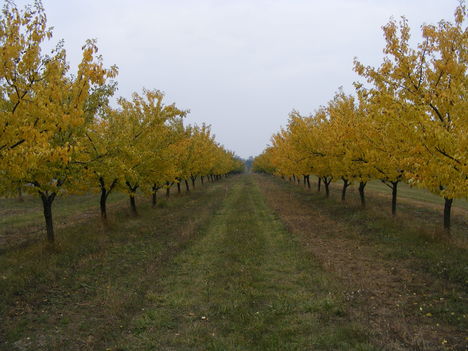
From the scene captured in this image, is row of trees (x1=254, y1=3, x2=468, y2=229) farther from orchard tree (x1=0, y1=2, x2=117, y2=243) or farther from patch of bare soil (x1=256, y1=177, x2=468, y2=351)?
orchard tree (x1=0, y1=2, x2=117, y2=243)

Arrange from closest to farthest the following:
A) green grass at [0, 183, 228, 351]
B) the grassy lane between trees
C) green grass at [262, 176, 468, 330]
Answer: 1. the grassy lane between trees
2. green grass at [0, 183, 228, 351]
3. green grass at [262, 176, 468, 330]

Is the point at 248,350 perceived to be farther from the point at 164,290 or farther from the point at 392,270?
the point at 392,270

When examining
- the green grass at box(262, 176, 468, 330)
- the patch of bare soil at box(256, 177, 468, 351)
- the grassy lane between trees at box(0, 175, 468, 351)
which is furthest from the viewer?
the green grass at box(262, 176, 468, 330)

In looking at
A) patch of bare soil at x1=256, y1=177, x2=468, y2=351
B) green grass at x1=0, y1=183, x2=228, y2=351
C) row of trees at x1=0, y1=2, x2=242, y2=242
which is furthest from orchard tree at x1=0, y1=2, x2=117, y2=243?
patch of bare soil at x1=256, y1=177, x2=468, y2=351

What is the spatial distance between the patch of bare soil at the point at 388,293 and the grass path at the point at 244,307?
40 cm

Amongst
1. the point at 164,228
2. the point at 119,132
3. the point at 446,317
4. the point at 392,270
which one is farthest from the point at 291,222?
the point at 446,317

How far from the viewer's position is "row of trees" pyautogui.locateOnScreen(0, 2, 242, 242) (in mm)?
5719

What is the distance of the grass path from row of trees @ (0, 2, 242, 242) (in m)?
3.43

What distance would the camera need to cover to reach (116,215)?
1781 centimetres

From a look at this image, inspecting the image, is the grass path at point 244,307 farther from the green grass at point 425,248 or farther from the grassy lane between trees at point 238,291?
the green grass at point 425,248

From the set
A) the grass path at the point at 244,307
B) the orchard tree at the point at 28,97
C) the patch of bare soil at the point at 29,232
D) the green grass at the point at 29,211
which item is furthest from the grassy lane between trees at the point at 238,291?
the green grass at the point at 29,211

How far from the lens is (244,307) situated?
6.34 m

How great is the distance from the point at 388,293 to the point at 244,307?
3.17 metres

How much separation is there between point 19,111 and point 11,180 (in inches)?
167
